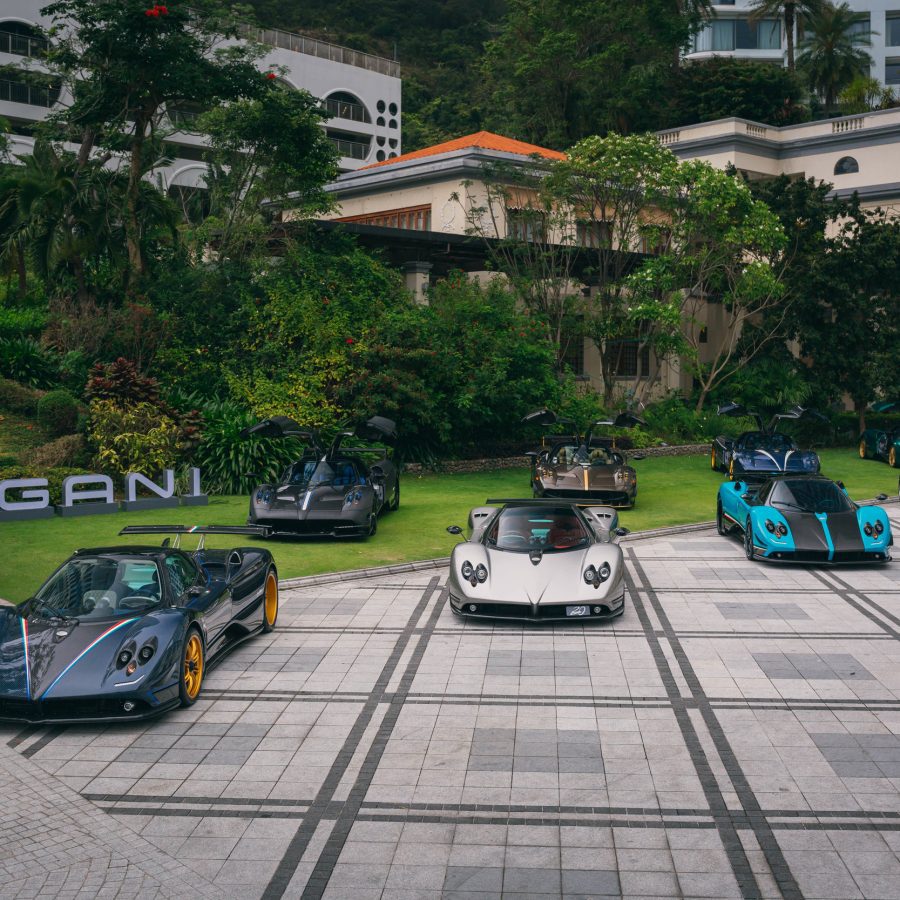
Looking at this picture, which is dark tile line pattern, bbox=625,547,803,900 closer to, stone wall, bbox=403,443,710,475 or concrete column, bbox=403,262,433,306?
stone wall, bbox=403,443,710,475

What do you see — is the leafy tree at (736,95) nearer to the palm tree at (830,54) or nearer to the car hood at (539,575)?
the palm tree at (830,54)

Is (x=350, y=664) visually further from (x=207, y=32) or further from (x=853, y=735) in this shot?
(x=207, y=32)

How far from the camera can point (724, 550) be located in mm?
17141

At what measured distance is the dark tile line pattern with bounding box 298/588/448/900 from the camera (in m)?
6.11

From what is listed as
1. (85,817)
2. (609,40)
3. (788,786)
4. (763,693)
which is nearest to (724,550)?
(763,693)

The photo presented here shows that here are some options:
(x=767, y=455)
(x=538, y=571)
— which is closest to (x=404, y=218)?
(x=767, y=455)

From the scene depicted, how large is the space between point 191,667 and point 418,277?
25.2 metres

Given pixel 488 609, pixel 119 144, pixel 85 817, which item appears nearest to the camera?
pixel 85 817

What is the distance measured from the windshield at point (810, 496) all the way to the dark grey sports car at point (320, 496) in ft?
21.3

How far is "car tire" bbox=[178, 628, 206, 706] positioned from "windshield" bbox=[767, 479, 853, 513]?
9.78m

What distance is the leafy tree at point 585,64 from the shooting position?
5778cm

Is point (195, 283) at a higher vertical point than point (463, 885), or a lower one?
higher

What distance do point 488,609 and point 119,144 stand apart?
2235cm

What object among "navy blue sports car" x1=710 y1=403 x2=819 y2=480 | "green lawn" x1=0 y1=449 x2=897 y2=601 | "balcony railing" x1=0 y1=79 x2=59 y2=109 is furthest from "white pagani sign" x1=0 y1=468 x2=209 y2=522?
"balcony railing" x1=0 y1=79 x2=59 y2=109
